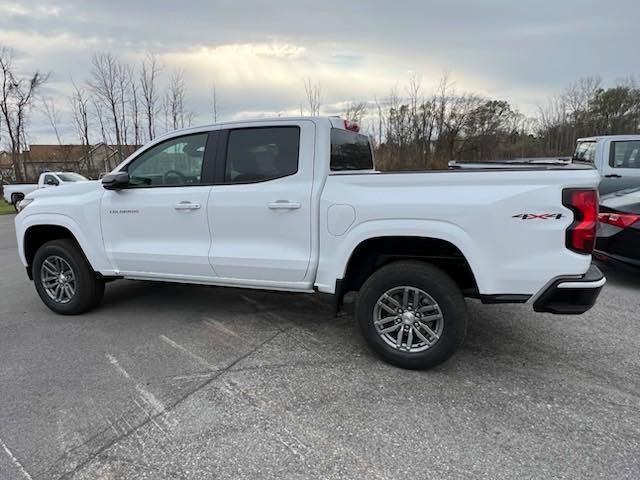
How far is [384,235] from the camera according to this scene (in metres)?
3.20

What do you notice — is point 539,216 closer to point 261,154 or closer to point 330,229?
point 330,229

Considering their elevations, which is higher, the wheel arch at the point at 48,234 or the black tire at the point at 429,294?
the wheel arch at the point at 48,234

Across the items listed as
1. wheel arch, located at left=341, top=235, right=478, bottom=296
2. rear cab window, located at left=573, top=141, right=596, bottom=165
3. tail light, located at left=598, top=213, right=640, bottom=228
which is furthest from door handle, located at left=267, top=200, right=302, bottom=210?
rear cab window, located at left=573, top=141, right=596, bottom=165

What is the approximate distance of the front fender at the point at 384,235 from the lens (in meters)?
3.00

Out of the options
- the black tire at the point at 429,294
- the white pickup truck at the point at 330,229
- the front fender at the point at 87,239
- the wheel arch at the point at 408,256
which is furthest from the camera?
the front fender at the point at 87,239

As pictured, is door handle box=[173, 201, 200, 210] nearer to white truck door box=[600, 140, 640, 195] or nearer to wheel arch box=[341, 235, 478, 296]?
wheel arch box=[341, 235, 478, 296]

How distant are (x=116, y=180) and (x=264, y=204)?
1536 millimetres

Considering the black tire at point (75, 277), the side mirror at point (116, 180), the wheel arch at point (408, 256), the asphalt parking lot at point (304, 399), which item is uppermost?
the side mirror at point (116, 180)

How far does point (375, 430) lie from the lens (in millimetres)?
2619

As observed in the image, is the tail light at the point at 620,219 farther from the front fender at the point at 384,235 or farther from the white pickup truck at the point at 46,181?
the white pickup truck at the point at 46,181

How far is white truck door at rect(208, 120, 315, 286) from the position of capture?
11.6 feet

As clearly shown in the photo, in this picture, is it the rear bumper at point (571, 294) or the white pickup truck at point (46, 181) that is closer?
the rear bumper at point (571, 294)

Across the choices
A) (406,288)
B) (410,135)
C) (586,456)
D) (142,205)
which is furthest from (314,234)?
(410,135)

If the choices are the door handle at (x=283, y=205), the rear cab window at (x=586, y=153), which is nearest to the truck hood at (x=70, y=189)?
the door handle at (x=283, y=205)
